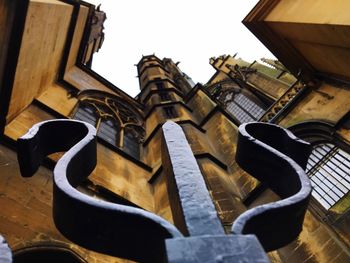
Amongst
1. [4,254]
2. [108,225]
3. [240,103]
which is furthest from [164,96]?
[4,254]

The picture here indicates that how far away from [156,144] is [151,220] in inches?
344

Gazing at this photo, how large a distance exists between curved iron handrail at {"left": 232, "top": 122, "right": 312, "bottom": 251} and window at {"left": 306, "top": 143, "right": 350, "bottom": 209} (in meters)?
5.38

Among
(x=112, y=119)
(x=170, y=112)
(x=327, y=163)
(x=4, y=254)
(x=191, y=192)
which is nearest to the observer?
(x=4, y=254)

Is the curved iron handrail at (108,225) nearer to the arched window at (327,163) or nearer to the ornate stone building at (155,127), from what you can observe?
the ornate stone building at (155,127)

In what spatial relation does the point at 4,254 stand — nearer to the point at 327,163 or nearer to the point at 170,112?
the point at 327,163

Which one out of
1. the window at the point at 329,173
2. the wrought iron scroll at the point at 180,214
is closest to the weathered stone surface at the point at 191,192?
the wrought iron scroll at the point at 180,214

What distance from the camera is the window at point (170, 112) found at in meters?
11.8

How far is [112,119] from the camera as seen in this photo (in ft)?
37.1

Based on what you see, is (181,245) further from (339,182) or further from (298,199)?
(339,182)

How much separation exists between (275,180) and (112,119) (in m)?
10.4

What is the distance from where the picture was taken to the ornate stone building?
14.0 feet

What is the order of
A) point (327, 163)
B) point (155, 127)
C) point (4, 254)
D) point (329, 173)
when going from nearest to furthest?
point (4, 254), point (329, 173), point (327, 163), point (155, 127)

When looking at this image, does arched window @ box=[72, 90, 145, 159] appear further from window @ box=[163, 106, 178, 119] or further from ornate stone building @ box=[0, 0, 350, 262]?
window @ box=[163, 106, 178, 119]

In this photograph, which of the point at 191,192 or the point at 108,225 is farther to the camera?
the point at 191,192
